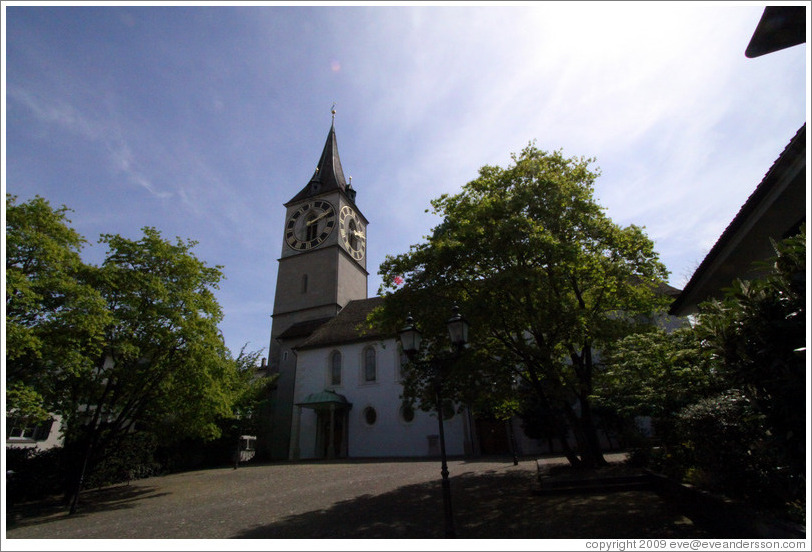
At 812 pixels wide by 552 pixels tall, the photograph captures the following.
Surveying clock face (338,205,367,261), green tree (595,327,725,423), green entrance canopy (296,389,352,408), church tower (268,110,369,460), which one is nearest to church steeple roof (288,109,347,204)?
church tower (268,110,369,460)

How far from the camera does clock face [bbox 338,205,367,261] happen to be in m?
41.0

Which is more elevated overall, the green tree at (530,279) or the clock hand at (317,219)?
the clock hand at (317,219)

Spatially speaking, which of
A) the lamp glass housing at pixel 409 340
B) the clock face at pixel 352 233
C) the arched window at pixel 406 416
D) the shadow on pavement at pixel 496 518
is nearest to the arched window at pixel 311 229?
the clock face at pixel 352 233

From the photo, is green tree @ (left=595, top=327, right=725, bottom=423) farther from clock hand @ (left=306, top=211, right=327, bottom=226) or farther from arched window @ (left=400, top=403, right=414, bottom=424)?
clock hand @ (left=306, top=211, right=327, bottom=226)

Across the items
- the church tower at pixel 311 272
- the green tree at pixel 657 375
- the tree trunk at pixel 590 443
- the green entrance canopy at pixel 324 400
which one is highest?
the church tower at pixel 311 272

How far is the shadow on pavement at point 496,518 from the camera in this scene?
6.86m

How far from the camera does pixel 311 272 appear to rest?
3866 centimetres

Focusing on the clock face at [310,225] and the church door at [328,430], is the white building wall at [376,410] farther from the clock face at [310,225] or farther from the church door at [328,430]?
the clock face at [310,225]

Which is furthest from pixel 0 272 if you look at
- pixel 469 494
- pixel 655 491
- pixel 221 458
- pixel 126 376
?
pixel 221 458

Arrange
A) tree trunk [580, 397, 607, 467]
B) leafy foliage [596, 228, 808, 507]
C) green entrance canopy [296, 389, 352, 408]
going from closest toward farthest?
leafy foliage [596, 228, 808, 507], tree trunk [580, 397, 607, 467], green entrance canopy [296, 389, 352, 408]

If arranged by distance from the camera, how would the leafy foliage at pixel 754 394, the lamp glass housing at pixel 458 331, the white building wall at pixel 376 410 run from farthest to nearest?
the white building wall at pixel 376 410 < the lamp glass housing at pixel 458 331 < the leafy foliage at pixel 754 394

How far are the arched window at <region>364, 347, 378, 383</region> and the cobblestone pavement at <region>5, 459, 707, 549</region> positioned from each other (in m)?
13.3

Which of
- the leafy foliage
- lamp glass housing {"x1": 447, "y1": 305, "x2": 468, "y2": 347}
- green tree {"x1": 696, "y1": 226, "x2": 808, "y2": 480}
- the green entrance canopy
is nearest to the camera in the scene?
green tree {"x1": 696, "y1": 226, "x2": 808, "y2": 480}

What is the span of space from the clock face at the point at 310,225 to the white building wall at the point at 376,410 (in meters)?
13.2
